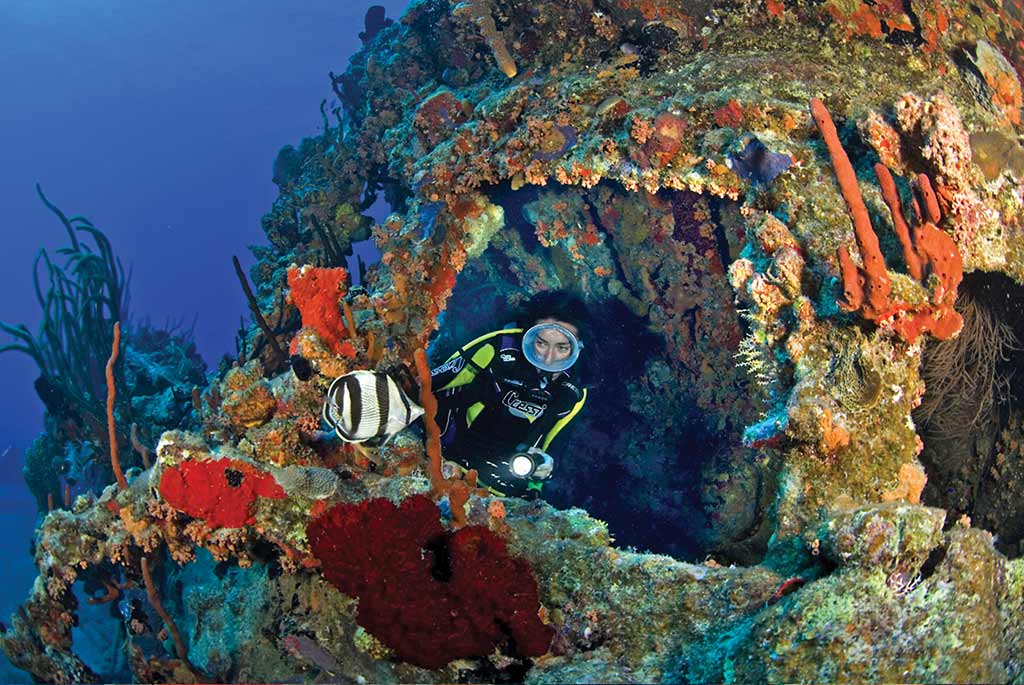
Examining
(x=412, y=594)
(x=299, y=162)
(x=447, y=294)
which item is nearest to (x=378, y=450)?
(x=412, y=594)

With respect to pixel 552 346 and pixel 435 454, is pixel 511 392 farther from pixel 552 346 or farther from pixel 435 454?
pixel 435 454

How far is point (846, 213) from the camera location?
351 centimetres

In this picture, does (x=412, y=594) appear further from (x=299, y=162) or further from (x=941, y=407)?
(x=299, y=162)

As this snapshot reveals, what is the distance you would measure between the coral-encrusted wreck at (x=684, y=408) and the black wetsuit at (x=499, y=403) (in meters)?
0.68

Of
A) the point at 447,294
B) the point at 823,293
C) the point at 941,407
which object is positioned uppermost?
the point at 447,294

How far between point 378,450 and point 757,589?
2.33 meters

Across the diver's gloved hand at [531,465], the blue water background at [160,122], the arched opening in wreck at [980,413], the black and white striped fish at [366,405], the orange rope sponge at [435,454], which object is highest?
the blue water background at [160,122]

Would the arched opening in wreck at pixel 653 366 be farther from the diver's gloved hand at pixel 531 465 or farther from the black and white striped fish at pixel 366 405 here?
the black and white striped fish at pixel 366 405

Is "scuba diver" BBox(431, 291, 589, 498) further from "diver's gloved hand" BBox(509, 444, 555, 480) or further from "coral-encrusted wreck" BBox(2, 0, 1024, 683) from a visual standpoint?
"coral-encrusted wreck" BBox(2, 0, 1024, 683)

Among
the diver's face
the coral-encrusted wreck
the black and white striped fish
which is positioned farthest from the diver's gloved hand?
the black and white striped fish

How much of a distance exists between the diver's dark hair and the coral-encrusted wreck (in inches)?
14.8

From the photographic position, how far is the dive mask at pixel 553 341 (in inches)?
180

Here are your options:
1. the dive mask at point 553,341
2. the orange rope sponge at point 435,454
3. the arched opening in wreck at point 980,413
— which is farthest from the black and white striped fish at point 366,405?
the arched opening in wreck at point 980,413

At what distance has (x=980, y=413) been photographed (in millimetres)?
3840
